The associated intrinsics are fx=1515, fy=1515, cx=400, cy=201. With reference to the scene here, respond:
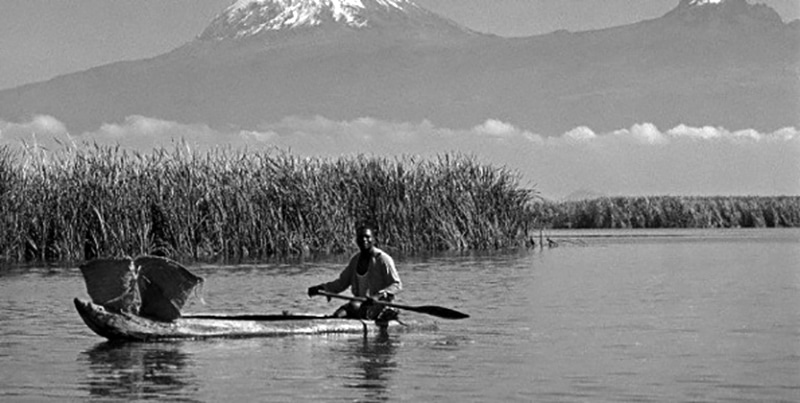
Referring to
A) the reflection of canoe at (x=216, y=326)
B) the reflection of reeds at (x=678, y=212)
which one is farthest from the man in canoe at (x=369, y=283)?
the reflection of reeds at (x=678, y=212)

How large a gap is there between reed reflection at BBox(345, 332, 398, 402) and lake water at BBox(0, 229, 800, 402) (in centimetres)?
2

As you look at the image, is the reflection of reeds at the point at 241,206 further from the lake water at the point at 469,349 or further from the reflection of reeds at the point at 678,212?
the reflection of reeds at the point at 678,212

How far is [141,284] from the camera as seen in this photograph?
14.8 m

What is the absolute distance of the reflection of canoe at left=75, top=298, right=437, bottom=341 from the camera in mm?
14641

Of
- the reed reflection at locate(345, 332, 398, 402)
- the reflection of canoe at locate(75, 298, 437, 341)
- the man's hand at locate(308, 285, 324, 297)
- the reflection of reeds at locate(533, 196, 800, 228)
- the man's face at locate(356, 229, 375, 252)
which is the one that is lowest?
the reed reflection at locate(345, 332, 398, 402)

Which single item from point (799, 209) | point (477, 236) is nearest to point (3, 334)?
point (477, 236)

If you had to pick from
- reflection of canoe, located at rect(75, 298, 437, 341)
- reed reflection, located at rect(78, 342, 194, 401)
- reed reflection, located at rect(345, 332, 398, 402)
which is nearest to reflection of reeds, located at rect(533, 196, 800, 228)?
reflection of canoe, located at rect(75, 298, 437, 341)

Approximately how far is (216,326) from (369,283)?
5.55 ft

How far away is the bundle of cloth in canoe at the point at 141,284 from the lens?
577 inches

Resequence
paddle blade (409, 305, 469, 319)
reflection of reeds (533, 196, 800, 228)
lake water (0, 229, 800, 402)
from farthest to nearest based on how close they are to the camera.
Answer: reflection of reeds (533, 196, 800, 228), paddle blade (409, 305, 469, 319), lake water (0, 229, 800, 402)

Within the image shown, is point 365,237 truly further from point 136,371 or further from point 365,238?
point 136,371

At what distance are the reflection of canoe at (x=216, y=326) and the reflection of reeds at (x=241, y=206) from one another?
13676mm

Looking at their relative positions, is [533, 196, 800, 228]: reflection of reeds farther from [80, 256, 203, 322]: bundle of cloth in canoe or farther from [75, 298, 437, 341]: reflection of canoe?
[80, 256, 203, 322]: bundle of cloth in canoe

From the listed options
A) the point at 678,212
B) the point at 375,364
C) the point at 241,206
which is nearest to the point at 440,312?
the point at 375,364
